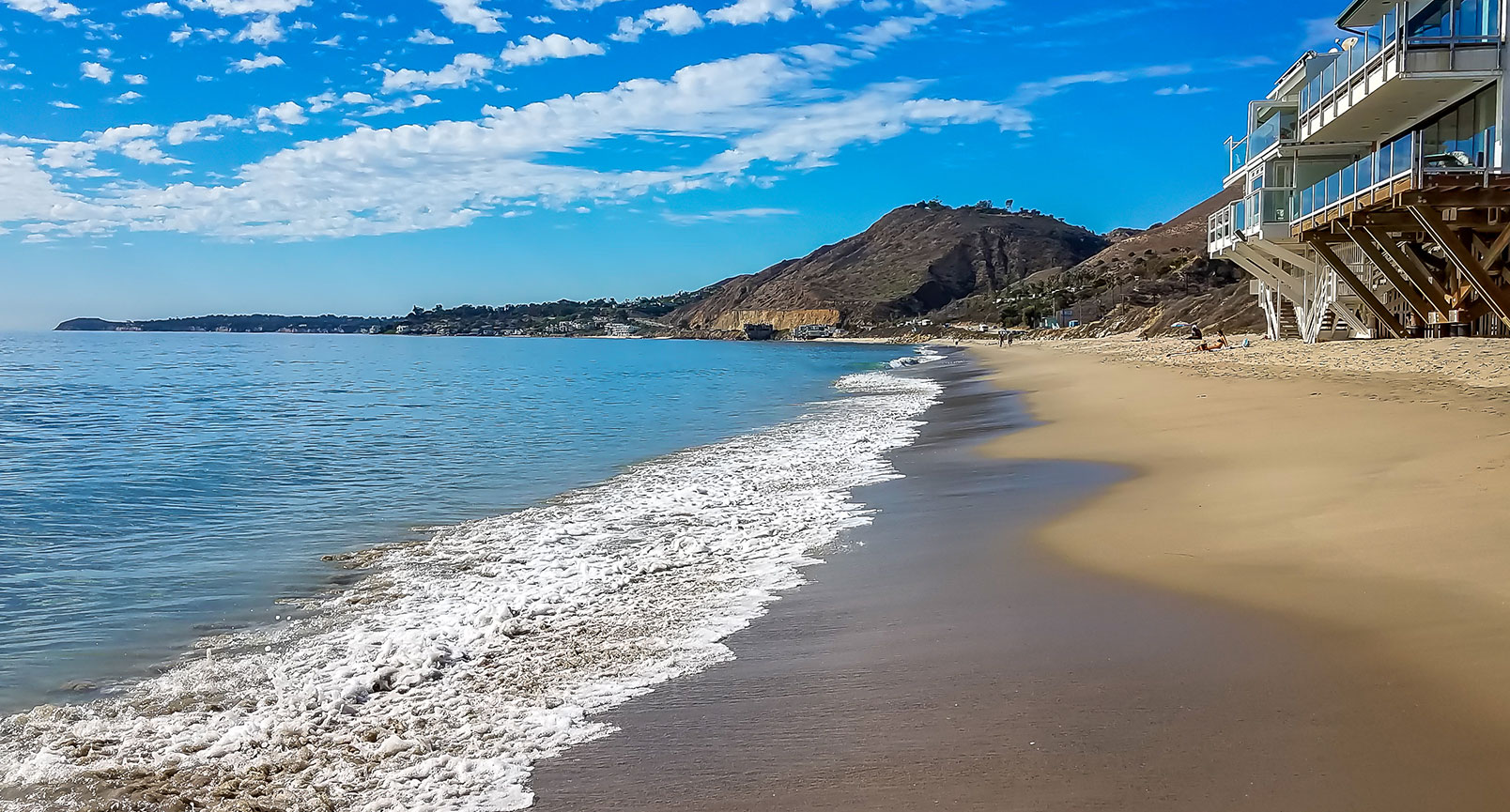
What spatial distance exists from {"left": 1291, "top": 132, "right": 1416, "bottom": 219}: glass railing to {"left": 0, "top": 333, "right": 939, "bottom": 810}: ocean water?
11451 mm

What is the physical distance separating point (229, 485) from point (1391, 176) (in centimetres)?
2057

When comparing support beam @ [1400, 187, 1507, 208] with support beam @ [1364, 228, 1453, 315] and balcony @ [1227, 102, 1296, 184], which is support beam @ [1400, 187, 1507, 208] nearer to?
support beam @ [1364, 228, 1453, 315]

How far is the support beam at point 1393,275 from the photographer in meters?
21.8

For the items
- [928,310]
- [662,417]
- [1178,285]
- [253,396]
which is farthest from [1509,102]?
[928,310]

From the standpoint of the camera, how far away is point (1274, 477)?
8234mm

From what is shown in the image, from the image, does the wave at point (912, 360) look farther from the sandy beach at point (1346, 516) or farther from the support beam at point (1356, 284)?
the sandy beach at point (1346, 516)

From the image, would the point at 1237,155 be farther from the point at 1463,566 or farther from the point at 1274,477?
the point at 1463,566

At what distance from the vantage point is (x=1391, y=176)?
1908 cm

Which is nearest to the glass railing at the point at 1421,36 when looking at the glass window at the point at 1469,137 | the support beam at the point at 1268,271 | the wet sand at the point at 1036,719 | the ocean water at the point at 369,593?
the glass window at the point at 1469,137

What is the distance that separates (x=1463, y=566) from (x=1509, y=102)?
1702 cm

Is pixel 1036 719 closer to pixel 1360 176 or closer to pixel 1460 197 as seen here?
pixel 1460 197

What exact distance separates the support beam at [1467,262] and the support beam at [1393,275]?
279cm

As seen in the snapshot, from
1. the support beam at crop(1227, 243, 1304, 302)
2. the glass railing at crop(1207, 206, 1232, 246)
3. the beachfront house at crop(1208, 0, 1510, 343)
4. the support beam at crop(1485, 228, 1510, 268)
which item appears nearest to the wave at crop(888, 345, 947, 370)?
the glass railing at crop(1207, 206, 1232, 246)

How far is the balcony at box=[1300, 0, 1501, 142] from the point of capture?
18.1 m
